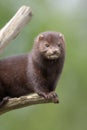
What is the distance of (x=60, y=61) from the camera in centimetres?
1283

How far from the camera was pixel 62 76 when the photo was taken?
2344 cm

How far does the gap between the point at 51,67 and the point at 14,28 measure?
71cm

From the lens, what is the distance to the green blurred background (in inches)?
914

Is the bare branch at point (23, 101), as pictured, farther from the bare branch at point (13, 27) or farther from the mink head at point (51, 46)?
the bare branch at point (13, 27)

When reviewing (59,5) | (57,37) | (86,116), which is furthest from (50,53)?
(59,5)

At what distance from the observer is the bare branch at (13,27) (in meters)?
13.0

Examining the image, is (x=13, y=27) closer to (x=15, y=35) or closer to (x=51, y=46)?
(x=15, y=35)

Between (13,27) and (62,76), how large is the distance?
10.5 metres

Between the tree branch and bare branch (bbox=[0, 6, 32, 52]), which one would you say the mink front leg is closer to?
the tree branch

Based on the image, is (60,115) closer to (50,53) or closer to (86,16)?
(86,16)

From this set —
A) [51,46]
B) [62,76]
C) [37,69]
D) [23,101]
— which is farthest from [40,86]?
[62,76]

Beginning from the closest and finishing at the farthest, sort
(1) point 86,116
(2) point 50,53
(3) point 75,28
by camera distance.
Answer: (2) point 50,53 → (1) point 86,116 → (3) point 75,28

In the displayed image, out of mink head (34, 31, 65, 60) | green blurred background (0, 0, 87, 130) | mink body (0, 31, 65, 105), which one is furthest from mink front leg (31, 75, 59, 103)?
green blurred background (0, 0, 87, 130)

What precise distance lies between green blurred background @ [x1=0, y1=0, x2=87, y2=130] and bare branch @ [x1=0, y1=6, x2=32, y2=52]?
8904mm
